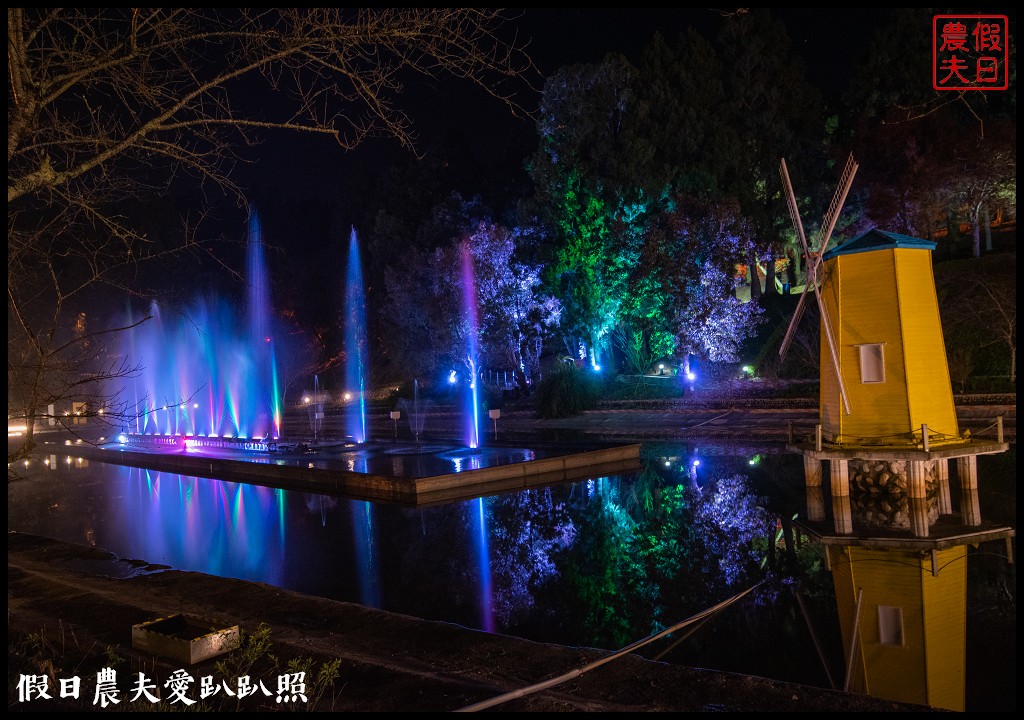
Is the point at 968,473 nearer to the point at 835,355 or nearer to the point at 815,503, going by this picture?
the point at 815,503

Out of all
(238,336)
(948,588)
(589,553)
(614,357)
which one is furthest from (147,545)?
(238,336)

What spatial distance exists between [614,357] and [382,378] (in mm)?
19968

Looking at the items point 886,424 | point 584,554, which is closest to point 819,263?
point 886,424

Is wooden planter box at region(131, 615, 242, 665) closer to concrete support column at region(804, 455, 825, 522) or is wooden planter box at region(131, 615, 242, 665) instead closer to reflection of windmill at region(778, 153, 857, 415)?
concrete support column at region(804, 455, 825, 522)

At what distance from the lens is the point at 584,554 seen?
40.0 ft

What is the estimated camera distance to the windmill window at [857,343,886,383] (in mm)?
14766

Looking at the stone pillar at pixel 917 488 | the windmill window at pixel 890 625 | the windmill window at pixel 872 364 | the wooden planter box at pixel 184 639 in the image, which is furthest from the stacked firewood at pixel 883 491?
the wooden planter box at pixel 184 639

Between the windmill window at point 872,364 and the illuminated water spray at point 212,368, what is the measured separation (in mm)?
23393

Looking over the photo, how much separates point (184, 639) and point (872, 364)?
45.0 feet

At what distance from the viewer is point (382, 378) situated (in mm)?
53500

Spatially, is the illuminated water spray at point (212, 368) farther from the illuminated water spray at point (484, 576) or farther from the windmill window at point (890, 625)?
the windmill window at point (890, 625)

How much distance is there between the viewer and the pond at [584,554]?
8.30 meters

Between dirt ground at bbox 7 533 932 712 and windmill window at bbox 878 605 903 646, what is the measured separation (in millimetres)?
3088

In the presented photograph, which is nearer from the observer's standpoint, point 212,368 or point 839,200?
point 839,200
